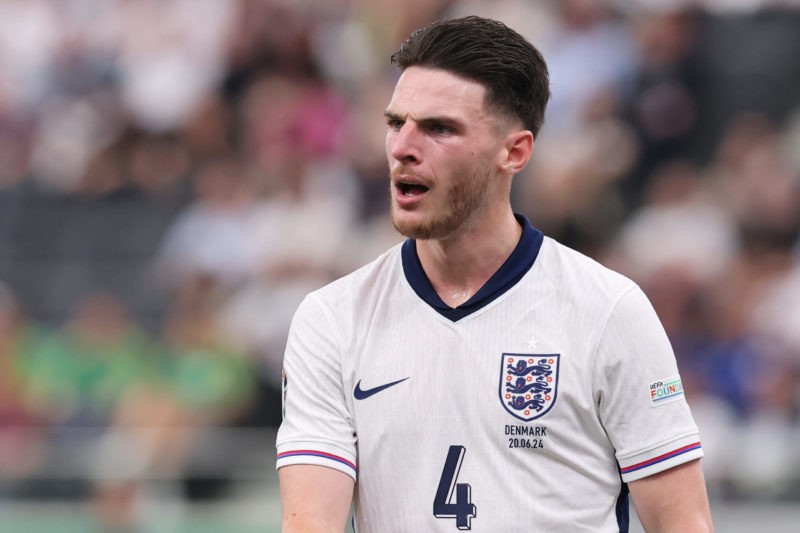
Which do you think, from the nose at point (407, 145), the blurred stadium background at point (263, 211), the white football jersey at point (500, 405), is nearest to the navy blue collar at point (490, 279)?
the white football jersey at point (500, 405)

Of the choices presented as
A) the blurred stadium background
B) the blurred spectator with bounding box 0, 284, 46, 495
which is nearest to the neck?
the blurred stadium background

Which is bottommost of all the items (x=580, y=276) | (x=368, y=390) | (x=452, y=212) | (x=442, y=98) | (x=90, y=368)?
(x=368, y=390)

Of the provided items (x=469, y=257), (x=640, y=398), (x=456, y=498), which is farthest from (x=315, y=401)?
(x=640, y=398)

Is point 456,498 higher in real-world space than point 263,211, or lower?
Answer: lower

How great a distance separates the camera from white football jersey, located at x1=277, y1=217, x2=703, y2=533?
344cm

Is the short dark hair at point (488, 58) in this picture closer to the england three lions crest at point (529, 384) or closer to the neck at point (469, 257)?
the neck at point (469, 257)

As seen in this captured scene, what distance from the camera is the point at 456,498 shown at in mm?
3436

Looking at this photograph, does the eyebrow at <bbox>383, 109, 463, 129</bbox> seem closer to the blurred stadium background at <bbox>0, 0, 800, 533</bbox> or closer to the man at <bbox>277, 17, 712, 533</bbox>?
the man at <bbox>277, 17, 712, 533</bbox>

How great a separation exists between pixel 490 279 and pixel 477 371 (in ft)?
0.87

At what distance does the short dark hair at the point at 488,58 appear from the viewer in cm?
355

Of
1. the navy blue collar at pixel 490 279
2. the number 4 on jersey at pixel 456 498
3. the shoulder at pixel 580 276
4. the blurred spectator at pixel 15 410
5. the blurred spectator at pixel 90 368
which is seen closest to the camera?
the number 4 on jersey at pixel 456 498

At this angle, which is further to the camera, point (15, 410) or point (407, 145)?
point (15, 410)

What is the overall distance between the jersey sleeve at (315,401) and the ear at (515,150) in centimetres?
61

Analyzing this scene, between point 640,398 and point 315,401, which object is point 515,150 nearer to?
point 640,398
